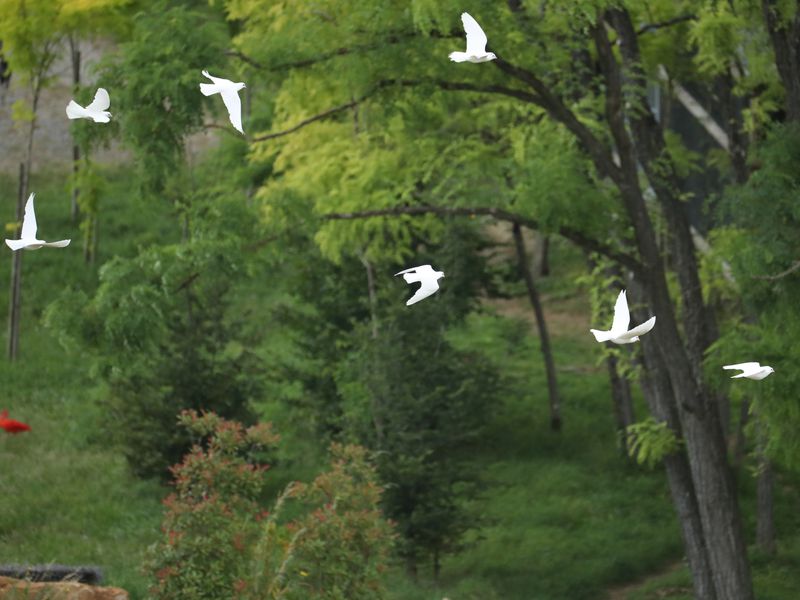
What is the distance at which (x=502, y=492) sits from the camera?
1755 cm

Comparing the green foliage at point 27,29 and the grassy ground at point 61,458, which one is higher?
the green foliage at point 27,29

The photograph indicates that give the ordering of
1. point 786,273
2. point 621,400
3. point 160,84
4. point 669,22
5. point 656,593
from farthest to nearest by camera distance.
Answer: point 621,400, point 656,593, point 669,22, point 160,84, point 786,273

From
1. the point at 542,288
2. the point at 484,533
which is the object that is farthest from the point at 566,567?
the point at 542,288

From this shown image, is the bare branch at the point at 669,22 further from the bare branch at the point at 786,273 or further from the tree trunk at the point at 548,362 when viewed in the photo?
the tree trunk at the point at 548,362

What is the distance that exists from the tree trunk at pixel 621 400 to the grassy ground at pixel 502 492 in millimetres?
344

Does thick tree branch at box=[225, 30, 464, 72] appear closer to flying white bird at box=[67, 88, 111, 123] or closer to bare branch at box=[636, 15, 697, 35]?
bare branch at box=[636, 15, 697, 35]

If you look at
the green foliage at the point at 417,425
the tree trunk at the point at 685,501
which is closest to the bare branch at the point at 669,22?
the tree trunk at the point at 685,501

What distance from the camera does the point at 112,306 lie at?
10.8 meters

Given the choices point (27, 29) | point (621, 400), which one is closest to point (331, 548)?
point (621, 400)

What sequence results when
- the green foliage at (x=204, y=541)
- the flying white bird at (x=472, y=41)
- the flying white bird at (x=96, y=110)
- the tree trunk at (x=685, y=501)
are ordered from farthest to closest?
the tree trunk at (x=685, y=501) < the green foliage at (x=204, y=541) < the flying white bird at (x=96, y=110) < the flying white bird at (x=472, y=41)

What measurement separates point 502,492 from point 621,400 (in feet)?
7.24

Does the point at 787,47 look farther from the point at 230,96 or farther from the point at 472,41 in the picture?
the point at 230,96

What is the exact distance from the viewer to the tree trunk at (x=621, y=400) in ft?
59.9

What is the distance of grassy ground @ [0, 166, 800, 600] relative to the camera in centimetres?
1440
